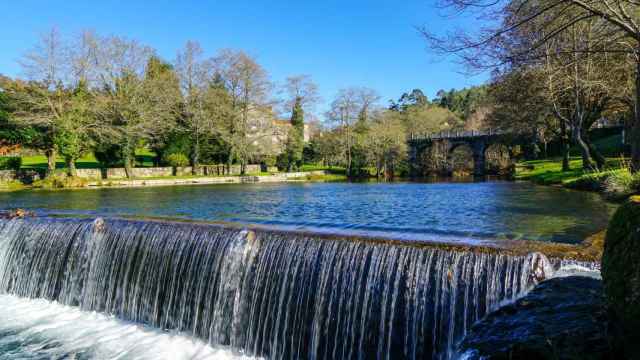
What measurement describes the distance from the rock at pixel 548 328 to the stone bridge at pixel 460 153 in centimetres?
5029

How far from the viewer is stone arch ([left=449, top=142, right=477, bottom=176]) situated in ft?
187

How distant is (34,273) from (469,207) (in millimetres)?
12019

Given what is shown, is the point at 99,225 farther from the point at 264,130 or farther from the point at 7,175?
the point at 264,130

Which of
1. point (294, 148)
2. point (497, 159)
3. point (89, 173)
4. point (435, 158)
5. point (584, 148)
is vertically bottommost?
point (89, 173)

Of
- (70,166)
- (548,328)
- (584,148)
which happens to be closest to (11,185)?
(70,166)

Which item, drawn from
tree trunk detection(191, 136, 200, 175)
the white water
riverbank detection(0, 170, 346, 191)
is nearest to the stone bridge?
riverbank detection(0, 170, 346, 191)

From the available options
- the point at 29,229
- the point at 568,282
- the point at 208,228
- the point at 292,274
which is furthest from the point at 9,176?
the point at 568,282

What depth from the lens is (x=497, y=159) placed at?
55969 millimetres

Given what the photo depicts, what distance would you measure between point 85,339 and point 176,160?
125ft

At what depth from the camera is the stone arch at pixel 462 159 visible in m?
56.9

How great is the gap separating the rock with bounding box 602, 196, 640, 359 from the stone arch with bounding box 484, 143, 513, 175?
49.0m

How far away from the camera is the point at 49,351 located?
7582mm

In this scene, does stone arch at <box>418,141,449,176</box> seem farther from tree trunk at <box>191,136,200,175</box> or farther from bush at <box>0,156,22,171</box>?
bush at <box>0,156,22,171</box>

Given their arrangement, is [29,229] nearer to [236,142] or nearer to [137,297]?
[137,297]
